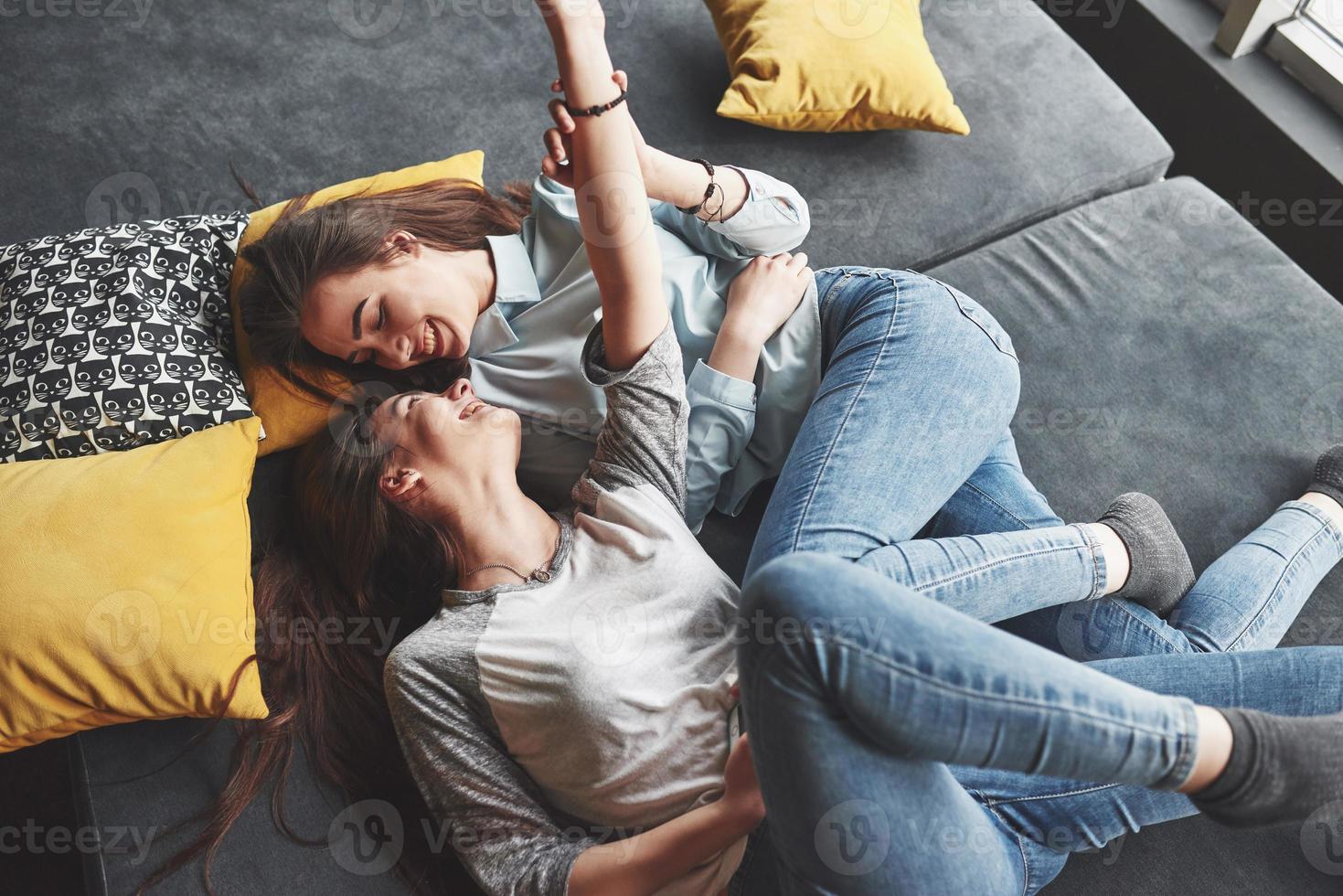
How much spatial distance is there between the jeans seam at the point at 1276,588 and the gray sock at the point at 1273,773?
0.34m

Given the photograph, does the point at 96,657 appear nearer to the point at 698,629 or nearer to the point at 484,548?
the point at 484,548

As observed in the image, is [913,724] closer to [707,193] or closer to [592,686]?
[592,686]

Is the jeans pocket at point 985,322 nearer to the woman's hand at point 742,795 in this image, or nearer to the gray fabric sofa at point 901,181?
the gray fabric sofa at point 901,181

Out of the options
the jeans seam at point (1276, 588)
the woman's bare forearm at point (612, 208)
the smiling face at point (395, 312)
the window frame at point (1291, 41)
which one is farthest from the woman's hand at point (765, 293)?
the window frame at point (1291, 41)

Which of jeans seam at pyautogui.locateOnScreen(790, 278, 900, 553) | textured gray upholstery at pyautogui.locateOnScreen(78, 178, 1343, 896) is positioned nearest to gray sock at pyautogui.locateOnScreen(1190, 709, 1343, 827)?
textured gray upholstery at pyautogui.locateOnScreen(78, 178, 1343, 896)

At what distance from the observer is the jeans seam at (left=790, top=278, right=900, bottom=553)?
137 cm

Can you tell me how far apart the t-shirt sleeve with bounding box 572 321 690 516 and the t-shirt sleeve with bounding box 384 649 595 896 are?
0.34 meters

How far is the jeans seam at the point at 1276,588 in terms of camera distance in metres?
1.43

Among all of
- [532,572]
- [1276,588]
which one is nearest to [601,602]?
[532,572]

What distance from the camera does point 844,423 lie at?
1448mm

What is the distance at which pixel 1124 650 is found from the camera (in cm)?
142

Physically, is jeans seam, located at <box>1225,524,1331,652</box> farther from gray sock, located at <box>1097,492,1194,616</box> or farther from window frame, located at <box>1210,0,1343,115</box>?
window frame, located at <box>1210,0,1343,115</box>

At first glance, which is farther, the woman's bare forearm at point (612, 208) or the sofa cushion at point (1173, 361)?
the sofa cushion at point (1173, 361)

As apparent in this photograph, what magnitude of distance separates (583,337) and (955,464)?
23.0 inches
